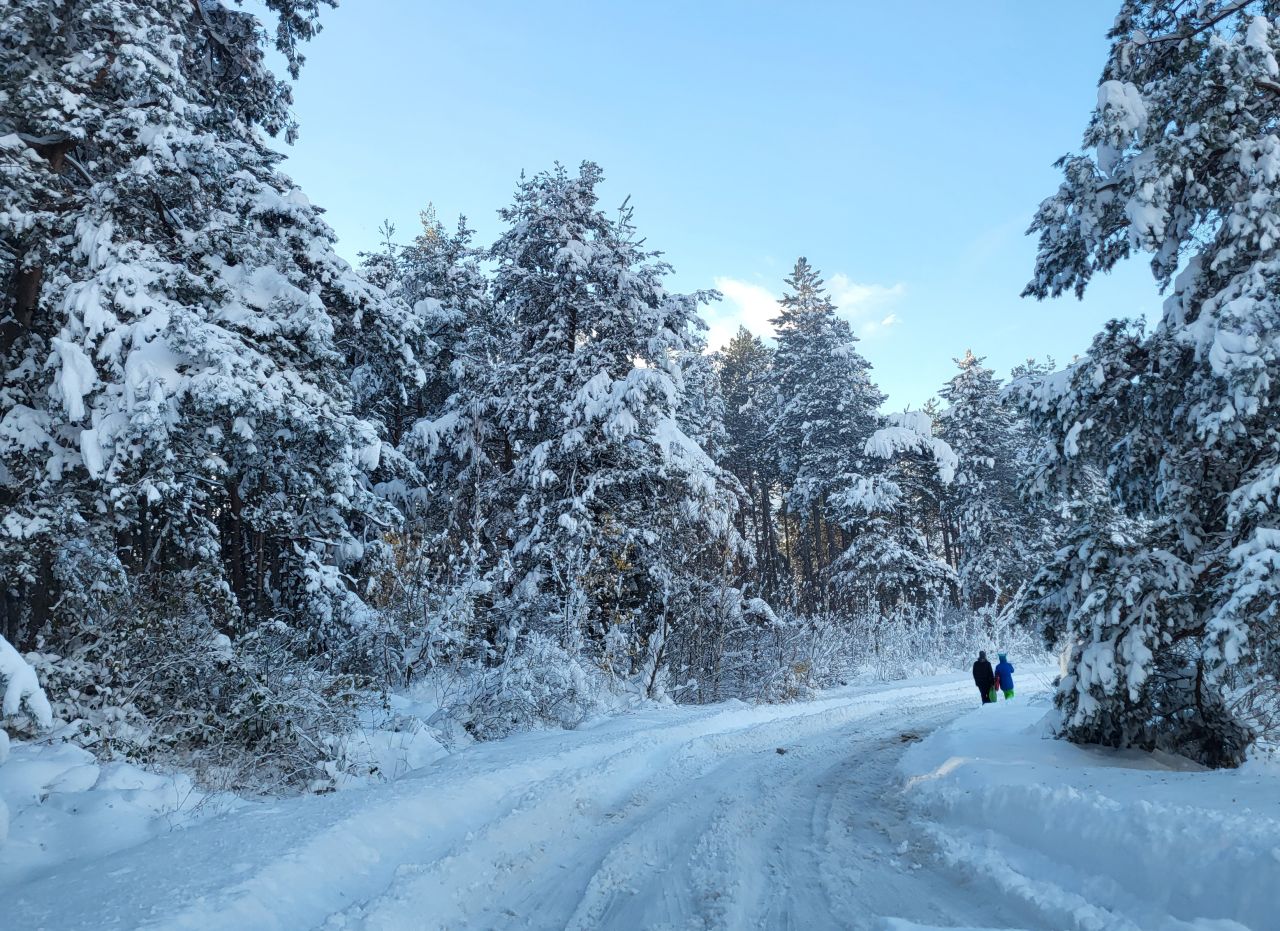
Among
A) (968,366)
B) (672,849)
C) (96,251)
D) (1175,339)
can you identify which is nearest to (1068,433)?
(1175,339)

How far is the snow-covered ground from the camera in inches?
152

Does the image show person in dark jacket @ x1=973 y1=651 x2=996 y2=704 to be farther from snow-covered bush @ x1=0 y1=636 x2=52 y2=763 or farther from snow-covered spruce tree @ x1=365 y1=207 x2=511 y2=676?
snow-covered bush @ x1=0 y1=636 x2=52 y2=763

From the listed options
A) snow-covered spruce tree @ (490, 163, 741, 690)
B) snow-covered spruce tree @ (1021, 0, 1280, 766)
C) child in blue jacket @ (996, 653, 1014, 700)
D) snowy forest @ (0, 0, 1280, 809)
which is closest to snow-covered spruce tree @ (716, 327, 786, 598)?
snow-covered spruce tree @ (490, 163, 741, 690)

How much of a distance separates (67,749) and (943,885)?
260 inches

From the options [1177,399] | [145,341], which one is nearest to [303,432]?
[145,341]

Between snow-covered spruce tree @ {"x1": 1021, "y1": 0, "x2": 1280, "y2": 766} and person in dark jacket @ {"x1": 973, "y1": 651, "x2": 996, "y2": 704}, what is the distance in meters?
4.82

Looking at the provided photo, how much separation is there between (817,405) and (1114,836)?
25.3 metres

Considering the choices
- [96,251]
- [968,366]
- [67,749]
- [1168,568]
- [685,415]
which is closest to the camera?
[67,749]

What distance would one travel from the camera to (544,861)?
508 cm

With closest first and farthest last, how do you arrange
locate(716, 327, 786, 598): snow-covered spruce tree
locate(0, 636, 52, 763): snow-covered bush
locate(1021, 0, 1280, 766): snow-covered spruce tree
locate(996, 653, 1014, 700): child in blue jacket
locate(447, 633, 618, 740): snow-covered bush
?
locate(0, 636, 52, 763): snow-covered bush < locate(1021, 0, 1280, 766): snow-covered spruce tree < locate(447, 633, 618, 740): snow-covered bush < locate(996, 653, 1014, 700): child in blue jacket < locate(716, 327, 786, 598): snow-covered spruce tree

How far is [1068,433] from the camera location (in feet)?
23.7

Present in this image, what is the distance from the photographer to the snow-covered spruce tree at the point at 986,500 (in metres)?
29.6

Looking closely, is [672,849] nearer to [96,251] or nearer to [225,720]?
[225,720]

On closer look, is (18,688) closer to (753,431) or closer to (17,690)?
(17,690)
